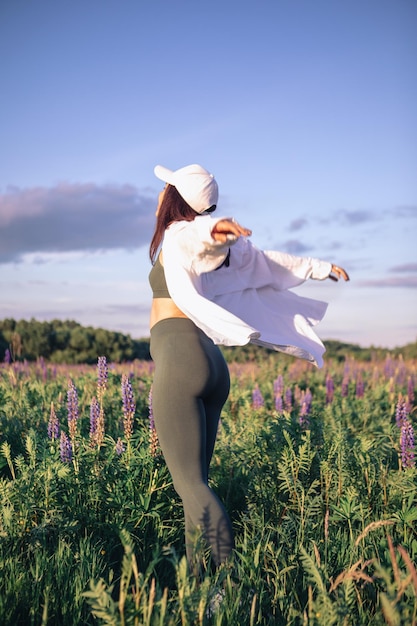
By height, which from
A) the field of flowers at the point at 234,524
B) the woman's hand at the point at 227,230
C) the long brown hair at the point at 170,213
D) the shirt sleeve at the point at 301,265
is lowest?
the field of flowers at the point at 234,524

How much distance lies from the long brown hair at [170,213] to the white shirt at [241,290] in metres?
0.13

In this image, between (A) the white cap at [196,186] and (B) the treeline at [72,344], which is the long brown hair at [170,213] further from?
(B) the treeline at [72,344]

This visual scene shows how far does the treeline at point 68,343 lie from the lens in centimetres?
1605

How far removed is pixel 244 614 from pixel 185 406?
3.62 ft

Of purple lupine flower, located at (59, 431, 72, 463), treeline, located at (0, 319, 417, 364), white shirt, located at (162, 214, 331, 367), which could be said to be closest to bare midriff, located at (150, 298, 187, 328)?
white shirt, located at (162, 214, 331, 367)

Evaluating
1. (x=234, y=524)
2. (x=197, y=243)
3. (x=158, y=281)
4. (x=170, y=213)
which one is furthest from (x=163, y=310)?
(x=234, y=524)

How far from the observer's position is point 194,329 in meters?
3.69

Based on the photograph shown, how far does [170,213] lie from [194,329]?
0.80 metres

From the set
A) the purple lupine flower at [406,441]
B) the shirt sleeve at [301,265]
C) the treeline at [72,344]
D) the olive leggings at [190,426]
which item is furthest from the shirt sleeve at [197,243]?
the treeline at [72,344]

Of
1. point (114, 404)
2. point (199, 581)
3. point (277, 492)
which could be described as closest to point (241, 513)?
point (277, 492)

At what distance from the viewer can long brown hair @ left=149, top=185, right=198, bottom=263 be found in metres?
3.94

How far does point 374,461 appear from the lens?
517 cm

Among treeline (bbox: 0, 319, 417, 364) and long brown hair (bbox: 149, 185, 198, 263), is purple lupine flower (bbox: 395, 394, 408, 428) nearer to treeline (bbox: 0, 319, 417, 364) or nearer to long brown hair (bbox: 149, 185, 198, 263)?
long brown hair (bbox: 149, 185, 198, 263)

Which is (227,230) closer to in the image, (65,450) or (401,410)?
(65,450)
